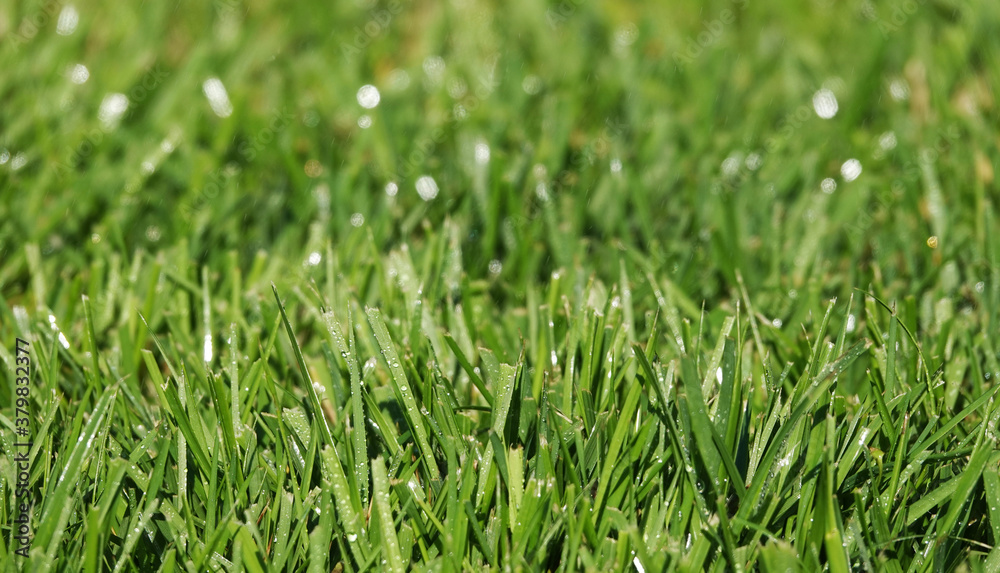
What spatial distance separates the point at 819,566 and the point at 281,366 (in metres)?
0.94

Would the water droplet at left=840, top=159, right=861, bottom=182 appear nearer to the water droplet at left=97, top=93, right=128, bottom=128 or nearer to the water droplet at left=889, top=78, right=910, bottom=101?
the water droplet at left=889, top=78, right=910, bottom=101

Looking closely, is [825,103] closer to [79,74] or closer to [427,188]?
[427,188]

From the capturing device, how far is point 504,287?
1833 mm

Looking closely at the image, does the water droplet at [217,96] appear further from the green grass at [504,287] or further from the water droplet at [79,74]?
the water droplet at [79,74]

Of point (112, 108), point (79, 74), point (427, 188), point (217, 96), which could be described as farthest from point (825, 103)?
point (79, 74)

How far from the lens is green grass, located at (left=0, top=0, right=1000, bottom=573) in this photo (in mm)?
1179

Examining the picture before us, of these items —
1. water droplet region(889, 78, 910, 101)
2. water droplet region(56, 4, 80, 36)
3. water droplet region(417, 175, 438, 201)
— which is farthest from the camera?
water droplet region(56, 4, 80, 36)

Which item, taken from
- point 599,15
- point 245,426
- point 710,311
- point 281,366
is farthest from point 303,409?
point 599,15

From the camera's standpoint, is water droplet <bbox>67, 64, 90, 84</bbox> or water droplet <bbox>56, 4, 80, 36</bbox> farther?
water droplet <bbox>56, 4, 80, 36</bbox>

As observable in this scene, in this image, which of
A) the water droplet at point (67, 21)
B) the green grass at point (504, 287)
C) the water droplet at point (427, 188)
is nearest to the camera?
the green grass at point (504, 287)

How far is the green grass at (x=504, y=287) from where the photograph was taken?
1.18 m

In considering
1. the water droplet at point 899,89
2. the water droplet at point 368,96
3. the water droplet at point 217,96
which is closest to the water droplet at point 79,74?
the water droplet at point 217,96

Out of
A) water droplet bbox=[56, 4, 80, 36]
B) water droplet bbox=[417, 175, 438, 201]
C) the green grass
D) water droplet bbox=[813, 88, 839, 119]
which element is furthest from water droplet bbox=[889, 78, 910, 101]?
water droplet bbox=[56, 4, 80, 36]

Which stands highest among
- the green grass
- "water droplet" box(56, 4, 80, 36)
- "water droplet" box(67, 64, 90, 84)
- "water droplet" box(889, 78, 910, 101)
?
"water droplet" box(56, 4, 80, 36)
